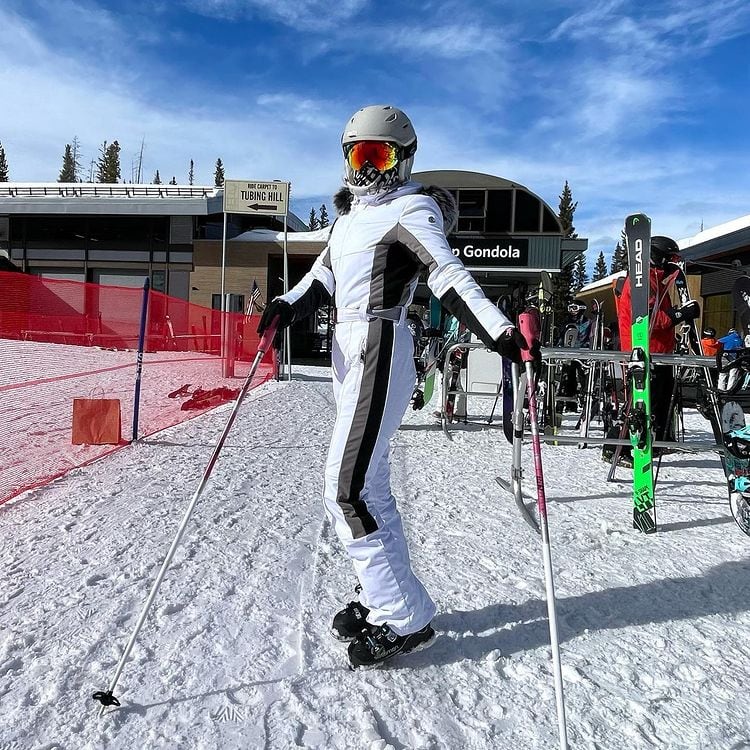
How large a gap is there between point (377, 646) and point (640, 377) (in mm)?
2675

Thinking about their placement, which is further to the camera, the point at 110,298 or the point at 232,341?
the point at 232,341

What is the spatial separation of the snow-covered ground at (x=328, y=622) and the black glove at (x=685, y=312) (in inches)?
64.1

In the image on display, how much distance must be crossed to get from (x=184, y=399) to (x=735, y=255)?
61.6ft

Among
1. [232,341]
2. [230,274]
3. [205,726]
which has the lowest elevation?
Result: [205,726]

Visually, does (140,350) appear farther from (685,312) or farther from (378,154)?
(685,312)

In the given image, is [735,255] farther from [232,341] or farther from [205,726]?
[205,726]

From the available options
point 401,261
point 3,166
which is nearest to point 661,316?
point 401,261

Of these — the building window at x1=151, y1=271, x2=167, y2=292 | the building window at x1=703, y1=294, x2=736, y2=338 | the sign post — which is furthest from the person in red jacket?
the building window at x1=151, y1=271, x2=167, y2=292

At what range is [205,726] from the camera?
182 cm

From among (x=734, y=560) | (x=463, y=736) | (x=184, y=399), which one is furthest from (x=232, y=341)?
(x=463, y=736)

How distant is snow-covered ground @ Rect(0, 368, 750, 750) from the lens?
6.07 ft

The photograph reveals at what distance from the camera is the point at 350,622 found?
2.34m

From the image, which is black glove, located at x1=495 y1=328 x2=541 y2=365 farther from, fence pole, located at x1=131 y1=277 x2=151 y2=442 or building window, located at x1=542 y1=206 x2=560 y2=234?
building window, located at x1=542 y1=206 x2=560 y2=234

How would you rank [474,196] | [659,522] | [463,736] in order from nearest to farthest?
[463,736] < [659,522] < [474,196]
